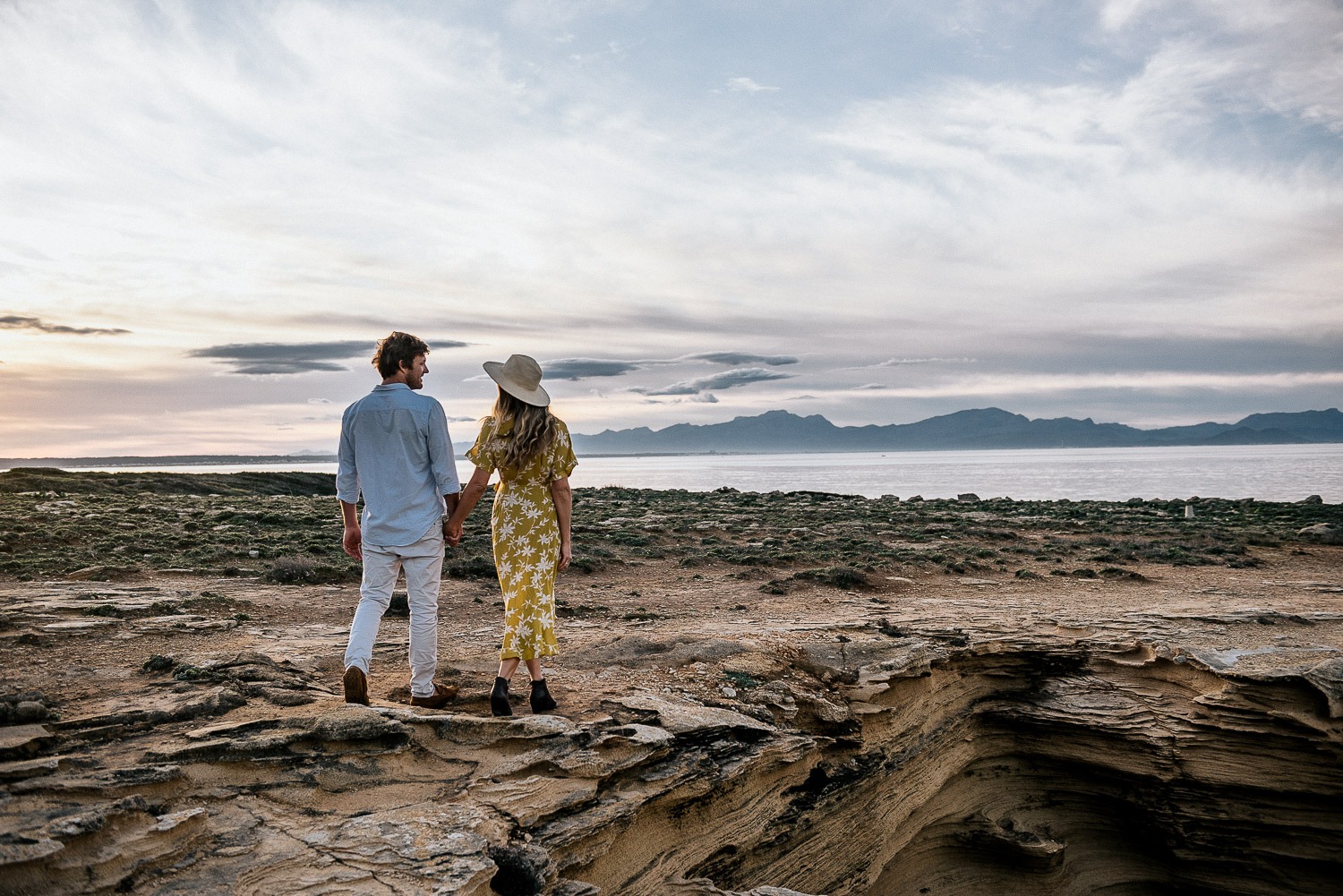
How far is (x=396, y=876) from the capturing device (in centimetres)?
393

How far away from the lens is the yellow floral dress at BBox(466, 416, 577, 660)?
5.65 m

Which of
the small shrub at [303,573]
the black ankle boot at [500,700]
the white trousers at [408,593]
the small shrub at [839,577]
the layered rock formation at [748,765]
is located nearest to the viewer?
the layered rock formation at [748,765]

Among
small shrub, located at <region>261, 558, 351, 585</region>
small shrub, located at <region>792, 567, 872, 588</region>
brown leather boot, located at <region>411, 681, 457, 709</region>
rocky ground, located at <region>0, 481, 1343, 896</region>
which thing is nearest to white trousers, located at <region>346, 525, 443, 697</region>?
brown leather boot, located at <region>411, 681, 457, 709</region>

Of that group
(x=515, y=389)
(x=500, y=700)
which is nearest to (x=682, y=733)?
(x=500, y=700)

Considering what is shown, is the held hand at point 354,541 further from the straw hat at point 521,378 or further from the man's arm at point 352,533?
the straw hat at point 521,378

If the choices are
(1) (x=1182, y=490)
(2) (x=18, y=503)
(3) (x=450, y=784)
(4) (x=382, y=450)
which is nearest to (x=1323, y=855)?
(3) (x=450, y=784)

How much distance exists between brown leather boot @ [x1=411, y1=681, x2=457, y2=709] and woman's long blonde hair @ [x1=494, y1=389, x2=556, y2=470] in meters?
1.69

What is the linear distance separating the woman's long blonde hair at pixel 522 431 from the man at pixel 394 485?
0.37 metres

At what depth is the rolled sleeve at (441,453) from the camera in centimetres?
541

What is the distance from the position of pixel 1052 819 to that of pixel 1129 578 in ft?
27.1

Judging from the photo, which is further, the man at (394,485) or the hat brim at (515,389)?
the hat brim at (515,389)

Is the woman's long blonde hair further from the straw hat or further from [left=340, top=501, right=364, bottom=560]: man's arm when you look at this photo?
[left=340, top=501, right=364, bottom=560]: man's arm

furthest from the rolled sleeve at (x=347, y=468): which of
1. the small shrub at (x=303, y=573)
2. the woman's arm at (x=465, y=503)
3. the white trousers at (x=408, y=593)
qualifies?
the small shrub at (x=303, y=573)

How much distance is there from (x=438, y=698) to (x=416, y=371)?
7.51 feet
